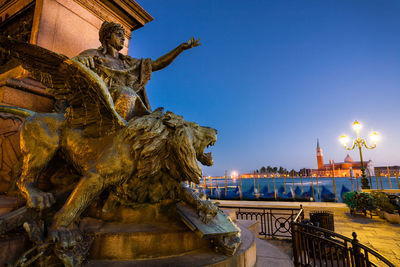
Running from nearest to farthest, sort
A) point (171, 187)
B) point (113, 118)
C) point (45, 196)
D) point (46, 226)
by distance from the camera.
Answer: point (46, 226) → point (45, 196) → point (113, 118) → point (171, 187)

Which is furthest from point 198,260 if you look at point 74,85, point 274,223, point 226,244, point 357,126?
point 357,126

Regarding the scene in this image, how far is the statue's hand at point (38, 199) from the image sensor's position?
6.84ft

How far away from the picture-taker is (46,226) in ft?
6.55

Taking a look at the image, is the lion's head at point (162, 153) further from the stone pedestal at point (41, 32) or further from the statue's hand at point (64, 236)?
the stone pedestal at point (41, 32)

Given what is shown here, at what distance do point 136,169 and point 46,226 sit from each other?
0.91 m

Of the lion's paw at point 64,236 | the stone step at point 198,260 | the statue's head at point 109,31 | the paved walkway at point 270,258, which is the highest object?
the statue's head at point 109,31

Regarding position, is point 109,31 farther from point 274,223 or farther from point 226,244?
point 274,223

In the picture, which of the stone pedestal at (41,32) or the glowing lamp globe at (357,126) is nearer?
the stone pedestal at (41,32)

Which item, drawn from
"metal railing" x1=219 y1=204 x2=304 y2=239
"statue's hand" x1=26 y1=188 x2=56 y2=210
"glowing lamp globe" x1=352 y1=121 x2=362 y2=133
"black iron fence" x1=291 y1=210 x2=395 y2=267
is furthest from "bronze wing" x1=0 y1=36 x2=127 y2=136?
"glowing lamp globe" x1=352 y1=121 x2=362 y2=133

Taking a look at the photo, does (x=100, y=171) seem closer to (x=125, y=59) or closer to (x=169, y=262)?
(x=169, y=262)

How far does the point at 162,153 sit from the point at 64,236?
1147 mm

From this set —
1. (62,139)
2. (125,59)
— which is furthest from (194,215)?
(125,59)

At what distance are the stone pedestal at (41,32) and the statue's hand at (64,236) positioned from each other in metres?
1.65

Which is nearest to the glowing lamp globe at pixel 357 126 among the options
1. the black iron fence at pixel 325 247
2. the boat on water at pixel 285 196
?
the boat on water at pixel 285 196
